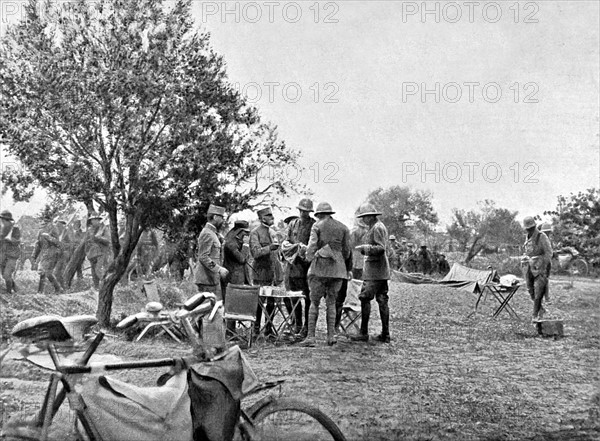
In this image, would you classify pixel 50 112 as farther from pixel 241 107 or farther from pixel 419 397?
pixel 419 397

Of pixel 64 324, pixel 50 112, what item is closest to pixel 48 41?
pixel 50 112

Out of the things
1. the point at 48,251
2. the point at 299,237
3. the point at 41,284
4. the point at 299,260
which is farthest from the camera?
the point at 299,260

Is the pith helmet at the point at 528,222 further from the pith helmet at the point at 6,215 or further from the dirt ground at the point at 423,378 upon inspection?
the pith helmet at the point at 6,215

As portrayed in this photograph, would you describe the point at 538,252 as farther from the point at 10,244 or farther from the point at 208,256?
the point at 10,244

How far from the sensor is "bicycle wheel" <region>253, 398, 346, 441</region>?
10.8ft

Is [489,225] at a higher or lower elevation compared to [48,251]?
higher

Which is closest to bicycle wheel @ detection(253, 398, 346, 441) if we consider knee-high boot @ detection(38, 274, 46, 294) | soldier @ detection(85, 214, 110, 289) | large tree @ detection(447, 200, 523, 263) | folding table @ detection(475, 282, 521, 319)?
knee-high boot @ detection(38, 274, 46, 294)

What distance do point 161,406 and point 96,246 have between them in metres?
4.00

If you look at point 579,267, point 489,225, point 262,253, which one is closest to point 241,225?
point 262,253

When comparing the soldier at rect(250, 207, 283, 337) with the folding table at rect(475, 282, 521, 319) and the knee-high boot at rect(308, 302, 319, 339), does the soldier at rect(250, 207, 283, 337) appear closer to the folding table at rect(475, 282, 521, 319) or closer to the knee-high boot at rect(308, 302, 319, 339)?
the knee-high boot at rect(308, 302, 319, 339)

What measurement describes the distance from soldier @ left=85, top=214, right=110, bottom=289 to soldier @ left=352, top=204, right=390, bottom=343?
116 inches

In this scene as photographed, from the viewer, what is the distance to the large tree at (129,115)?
5.57 meters

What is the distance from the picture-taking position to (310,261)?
25.6 feet

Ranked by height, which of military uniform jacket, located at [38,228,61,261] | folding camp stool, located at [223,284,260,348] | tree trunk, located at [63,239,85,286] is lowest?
folding camp stool, located at [223,284,260,348]
